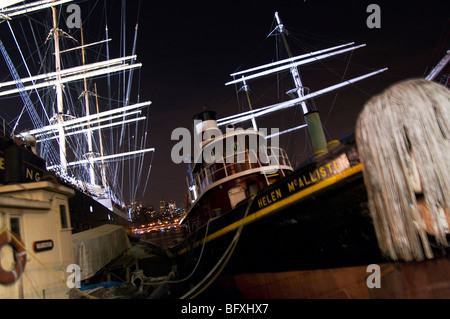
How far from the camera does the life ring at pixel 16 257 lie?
13.9 ft

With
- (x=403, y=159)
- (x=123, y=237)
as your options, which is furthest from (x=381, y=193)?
(x=123, y=237)

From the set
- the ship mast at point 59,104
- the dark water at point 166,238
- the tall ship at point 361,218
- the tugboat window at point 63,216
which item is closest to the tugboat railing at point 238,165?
the tall ship at point 361,218

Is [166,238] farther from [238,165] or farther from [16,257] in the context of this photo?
[16,257]

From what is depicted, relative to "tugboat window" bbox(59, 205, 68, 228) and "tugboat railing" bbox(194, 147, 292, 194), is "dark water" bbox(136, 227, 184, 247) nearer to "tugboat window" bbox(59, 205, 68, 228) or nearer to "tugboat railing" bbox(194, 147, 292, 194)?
"tugboat railing" bbox(194, 147, 292, 194)

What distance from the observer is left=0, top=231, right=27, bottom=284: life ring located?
167 inches

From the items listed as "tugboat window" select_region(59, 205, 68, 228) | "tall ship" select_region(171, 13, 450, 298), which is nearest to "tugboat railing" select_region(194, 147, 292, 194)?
"tall ship" select_region(171, 13, 450, 298)

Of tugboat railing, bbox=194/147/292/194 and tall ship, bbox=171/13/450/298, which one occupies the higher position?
tugboat railing, bbox=194/147/292/194

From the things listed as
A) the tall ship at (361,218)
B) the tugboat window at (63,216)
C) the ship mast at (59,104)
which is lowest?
the tall ship at (361,218)

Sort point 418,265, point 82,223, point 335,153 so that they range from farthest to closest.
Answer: point 82,223, point 335,153, point 418,265

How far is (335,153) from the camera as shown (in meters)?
4.88

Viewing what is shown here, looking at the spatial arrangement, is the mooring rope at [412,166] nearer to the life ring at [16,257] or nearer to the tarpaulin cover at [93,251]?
the life ring at [16,257]

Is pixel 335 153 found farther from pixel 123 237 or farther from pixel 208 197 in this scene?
pixel 123 237
